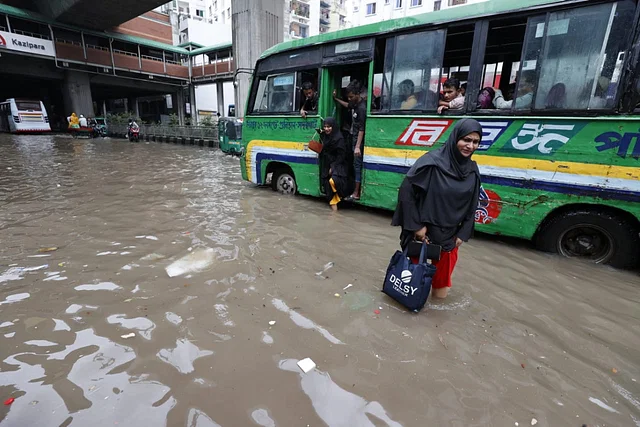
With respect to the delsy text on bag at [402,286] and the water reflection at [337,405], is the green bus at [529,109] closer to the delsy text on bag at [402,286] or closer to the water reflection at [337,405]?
the delsy text on bag at [402,286]

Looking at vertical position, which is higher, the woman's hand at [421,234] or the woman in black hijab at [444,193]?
the woman in black hijab at [444,193]

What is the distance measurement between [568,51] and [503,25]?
90 cm

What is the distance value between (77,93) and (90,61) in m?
2.96

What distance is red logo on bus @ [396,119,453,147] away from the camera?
451 centimetres

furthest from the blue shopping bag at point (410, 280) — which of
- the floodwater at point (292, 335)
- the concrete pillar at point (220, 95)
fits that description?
the concrete pillar at point (220, 95)

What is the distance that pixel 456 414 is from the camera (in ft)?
6.03

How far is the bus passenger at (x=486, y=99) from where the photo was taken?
13.8ft

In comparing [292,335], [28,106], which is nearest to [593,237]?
[292,335]

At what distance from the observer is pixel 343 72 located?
624 centimetres

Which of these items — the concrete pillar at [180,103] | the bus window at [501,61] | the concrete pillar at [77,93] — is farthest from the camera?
the concrete pillar at [180,103]

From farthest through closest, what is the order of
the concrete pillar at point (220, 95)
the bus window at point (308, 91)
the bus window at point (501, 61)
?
the concrete pillar at point (220, 95)
the bus window at point (308, 91)
the bus window at point (501, 61)

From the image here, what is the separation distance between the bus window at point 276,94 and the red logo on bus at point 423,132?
240cm

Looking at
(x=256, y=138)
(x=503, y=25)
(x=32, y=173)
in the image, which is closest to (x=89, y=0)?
(x=32, y=173)

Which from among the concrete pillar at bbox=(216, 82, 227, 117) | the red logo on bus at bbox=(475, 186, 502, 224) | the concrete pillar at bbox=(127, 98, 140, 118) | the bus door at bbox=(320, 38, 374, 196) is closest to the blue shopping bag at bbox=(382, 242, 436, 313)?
the red logo on bus at bbox=(475, 186, 502, 224)
